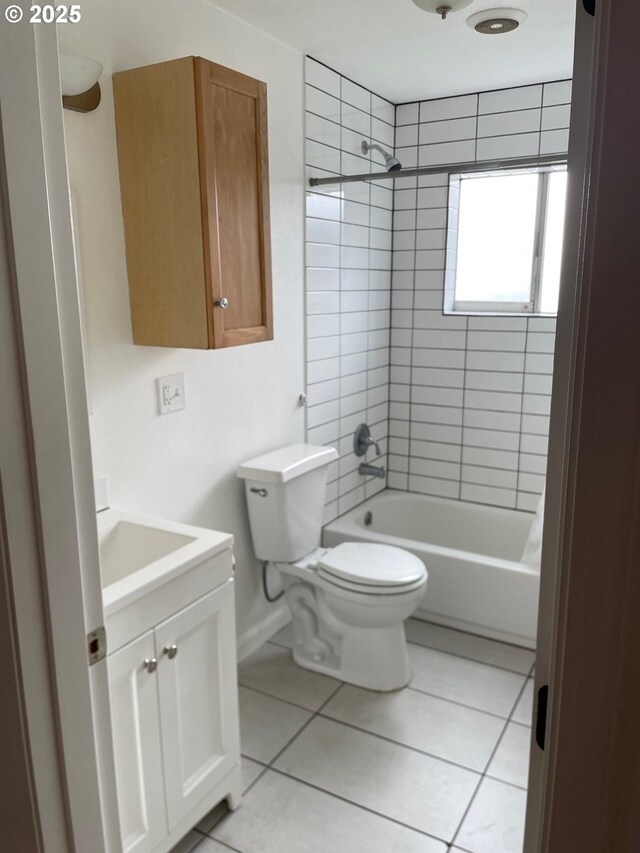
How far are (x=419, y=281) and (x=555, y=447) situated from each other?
281cm

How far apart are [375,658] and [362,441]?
3.80 ft

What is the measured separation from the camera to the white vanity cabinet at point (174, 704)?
1.50m

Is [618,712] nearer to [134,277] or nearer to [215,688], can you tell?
[215,688]

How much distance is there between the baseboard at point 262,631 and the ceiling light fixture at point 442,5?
7.67 feet

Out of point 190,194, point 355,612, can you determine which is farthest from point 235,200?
point 355,612

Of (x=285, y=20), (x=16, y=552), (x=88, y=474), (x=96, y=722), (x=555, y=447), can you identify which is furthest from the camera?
(x=285, y=20)

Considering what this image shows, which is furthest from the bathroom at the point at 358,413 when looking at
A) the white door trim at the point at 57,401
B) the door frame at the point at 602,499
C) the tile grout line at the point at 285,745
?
the door frame at the point at 602,499

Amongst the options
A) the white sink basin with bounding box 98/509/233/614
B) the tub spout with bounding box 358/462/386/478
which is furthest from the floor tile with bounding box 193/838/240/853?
the tub spout with bounding box 358/462/386/478

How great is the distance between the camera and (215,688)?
1797 mm

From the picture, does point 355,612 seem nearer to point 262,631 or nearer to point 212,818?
point 262,631

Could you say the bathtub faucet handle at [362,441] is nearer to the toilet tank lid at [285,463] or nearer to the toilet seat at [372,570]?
the toilet tank lid at [285,463]

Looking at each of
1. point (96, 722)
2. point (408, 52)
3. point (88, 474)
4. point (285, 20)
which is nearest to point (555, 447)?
point (88, 474)

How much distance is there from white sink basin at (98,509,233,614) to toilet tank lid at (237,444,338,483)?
0.59 meters

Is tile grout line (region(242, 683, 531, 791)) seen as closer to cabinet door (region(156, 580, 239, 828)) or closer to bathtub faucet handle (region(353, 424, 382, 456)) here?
cabinet door (region(156, 580, 239, 828))
